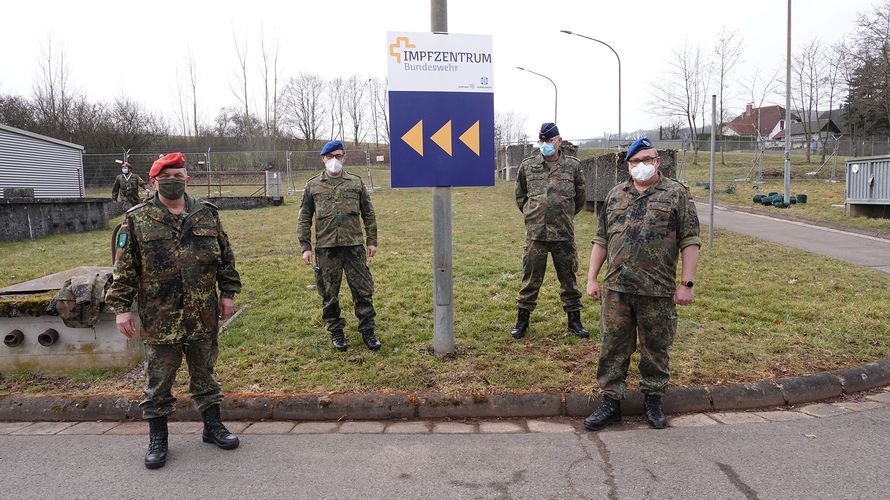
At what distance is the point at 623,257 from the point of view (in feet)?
13.0

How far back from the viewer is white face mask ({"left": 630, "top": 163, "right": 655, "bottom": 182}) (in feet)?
12.7

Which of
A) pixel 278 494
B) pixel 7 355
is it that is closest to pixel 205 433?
pixel 278 494

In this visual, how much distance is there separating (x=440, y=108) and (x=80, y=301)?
333 centimetres

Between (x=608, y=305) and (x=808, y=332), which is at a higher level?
(x=608, y=305)

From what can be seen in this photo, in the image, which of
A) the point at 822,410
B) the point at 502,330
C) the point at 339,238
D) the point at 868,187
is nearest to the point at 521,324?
the point at 502,330

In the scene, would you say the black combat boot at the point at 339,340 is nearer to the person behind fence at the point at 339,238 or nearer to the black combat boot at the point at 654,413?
the person behind fence at the point at 339,238

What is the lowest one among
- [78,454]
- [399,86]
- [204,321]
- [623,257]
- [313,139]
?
[78,454]

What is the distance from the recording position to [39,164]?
2628 cm

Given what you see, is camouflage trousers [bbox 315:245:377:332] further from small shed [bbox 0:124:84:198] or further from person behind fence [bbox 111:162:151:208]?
small shed [bbox 0:124:84:198]

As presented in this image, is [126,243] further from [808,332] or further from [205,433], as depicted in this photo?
[808,332]

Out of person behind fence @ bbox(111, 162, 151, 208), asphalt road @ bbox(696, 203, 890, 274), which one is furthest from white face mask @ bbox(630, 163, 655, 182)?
person behind fence @ bbox(111, 162, 151, 208)

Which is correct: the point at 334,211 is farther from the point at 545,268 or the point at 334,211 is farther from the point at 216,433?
the point at 216,433

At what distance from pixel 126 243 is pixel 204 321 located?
669mm

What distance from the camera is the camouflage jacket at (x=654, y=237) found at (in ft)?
12.7
